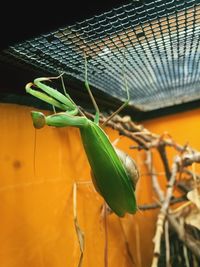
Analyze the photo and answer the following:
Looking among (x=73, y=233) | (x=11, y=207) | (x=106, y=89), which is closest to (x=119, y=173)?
(x=11, y=207)

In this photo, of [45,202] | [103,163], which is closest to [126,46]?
[103,163]

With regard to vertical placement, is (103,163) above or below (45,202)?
above

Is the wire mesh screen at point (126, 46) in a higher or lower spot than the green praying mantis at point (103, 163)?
higher

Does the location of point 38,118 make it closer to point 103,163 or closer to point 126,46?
point 103,163

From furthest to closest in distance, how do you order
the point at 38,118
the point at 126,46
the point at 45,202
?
the point at 45,202 < the point at 126,46 < the point at 38,118

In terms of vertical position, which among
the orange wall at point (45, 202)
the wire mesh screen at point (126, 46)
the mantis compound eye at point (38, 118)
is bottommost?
the orange wall at point (45, 202)

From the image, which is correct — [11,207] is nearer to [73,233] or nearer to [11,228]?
[11,228]
